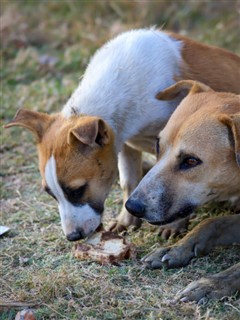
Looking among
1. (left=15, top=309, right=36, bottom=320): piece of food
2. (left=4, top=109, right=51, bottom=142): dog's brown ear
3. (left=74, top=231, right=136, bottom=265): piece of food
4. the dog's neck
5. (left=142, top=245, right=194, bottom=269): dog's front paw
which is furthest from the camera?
the dog's neck

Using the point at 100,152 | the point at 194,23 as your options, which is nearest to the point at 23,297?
the point at 100,152

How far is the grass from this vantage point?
4.13 m

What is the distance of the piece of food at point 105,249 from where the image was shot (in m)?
4.67

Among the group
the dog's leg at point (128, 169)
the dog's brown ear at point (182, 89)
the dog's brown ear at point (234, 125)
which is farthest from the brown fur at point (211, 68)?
the dog's brown ear at point (234, 125)

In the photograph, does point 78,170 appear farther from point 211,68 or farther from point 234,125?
point 211,68

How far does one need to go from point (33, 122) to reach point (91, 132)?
62 centimetres

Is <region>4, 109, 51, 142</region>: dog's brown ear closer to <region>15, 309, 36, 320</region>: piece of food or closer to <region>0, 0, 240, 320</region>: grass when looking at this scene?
<region>0, 0, 240, 320</region>: grass

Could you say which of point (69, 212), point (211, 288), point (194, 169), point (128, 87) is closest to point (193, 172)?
point (194, 169)

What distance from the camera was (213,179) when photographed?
435 cm

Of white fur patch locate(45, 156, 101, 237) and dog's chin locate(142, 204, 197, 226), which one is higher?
dog's chin locate(142, 204, 197, 226)

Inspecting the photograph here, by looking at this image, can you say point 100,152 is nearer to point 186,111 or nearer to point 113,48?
point 186,111

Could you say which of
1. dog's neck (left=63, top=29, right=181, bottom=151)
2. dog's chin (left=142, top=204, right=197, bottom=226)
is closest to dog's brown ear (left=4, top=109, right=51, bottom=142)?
dog's neck (left=63, top=29, right=181, bottom=151)

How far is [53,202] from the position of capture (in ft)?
18.8

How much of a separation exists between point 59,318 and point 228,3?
21.4ft
